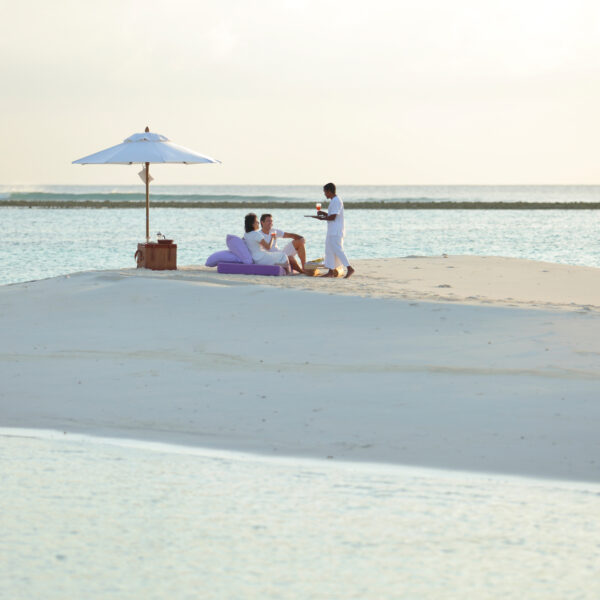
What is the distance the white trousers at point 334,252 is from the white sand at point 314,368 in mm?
1352

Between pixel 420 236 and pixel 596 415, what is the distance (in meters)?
37.4

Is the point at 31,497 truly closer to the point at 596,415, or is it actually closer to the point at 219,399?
the point at 219,399

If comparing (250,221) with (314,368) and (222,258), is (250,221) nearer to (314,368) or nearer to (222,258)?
(222,258)

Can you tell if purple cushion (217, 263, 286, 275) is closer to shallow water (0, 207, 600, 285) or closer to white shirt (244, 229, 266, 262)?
white shirt (244, 229, 266, 262)

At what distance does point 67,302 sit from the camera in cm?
1290

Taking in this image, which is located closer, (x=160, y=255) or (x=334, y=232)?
(x=334, y=232)

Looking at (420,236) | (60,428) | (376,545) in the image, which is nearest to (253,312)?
(60,428)

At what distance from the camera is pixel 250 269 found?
620 inches

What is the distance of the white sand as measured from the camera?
694 cm

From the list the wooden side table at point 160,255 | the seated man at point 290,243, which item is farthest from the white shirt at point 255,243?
the wooden side table at point 160,255

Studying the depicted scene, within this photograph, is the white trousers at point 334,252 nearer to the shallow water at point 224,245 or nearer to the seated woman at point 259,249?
the seated woman at point 259,249

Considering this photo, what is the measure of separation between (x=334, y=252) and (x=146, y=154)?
3.65 metres

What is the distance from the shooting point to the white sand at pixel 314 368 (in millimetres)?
6938

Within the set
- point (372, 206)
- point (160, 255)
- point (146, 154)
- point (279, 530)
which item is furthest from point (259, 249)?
point (372, 206)
